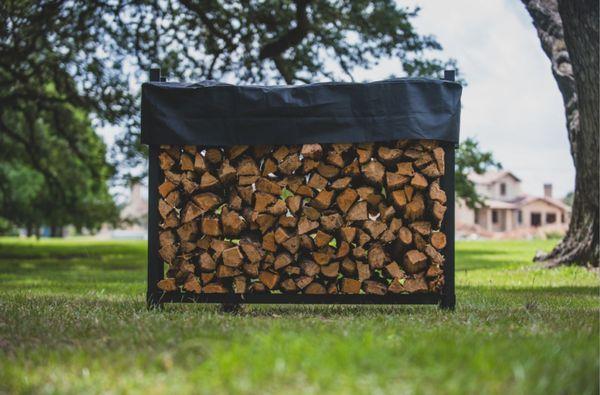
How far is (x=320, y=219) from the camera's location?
610 cm

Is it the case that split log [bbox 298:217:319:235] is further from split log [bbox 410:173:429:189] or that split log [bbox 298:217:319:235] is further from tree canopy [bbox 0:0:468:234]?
tree canopy [bbox 0:0:468:234]

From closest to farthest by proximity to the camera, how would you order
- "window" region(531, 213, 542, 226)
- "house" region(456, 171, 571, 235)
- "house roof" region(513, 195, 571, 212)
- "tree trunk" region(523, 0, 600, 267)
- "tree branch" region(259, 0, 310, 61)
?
1. "tree trunk" region(523, 0, 600, 267)
2. "tree branch" region(259, 0, 310, 61)
3. "house" region(456, 171, 571, 235)
4. "house roof" region(513, 195, 571, 212)
5. "window" region(531, 213, 542, 226)

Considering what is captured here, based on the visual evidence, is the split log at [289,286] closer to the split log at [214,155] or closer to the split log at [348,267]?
the split log at [348,267]

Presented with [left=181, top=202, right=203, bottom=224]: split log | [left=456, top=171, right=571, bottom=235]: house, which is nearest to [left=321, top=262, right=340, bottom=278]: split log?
[left=181, top=202, right=203, bottom=224]: split log

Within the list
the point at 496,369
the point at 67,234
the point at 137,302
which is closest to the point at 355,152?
the point at 137,302

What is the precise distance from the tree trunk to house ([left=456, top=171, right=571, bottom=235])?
44.2m

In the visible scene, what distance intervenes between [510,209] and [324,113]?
182 ft

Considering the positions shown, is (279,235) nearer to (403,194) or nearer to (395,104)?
(403,194)

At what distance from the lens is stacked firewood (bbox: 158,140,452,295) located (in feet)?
19.9

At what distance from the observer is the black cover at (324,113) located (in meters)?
5.98

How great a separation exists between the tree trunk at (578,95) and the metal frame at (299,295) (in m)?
3.92

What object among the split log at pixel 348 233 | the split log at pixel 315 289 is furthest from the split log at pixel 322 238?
the split log at pixel 315 289

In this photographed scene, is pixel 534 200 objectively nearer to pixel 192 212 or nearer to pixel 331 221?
pixel 331 221

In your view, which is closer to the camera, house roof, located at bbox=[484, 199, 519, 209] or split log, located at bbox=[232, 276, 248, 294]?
split log, located at bbox=[232, 276, 248, 294]
